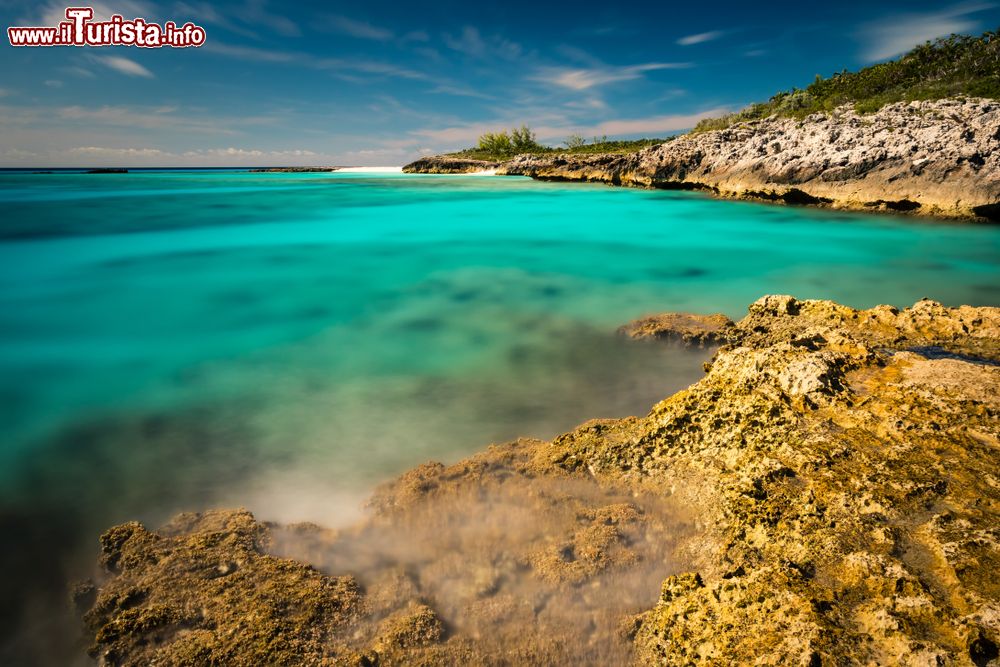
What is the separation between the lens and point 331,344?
7109 mm

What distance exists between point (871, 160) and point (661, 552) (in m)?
24.7

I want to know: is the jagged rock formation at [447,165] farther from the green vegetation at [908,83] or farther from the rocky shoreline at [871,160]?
the rocky shoreline at [871,160]

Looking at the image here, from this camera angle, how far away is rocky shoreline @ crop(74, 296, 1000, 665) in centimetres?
198

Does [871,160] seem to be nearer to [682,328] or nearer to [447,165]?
[682,328]

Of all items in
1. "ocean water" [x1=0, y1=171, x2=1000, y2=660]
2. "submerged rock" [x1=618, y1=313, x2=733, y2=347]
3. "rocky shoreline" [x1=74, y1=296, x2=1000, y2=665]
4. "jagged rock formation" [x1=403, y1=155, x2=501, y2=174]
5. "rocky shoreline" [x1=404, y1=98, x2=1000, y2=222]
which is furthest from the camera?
"jagged rock formation" [x1=403, y1=155, x2=501, y2=174]

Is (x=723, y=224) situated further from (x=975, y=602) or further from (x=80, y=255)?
(x=80, y=255)

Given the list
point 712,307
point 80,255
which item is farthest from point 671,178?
point 80,255

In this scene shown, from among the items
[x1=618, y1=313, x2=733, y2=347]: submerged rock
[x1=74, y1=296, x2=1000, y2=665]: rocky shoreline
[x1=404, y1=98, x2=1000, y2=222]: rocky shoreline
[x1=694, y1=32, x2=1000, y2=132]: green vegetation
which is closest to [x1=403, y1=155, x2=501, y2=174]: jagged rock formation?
[x1=694, y1=32, x2=1000, y2=132]: green vegetation

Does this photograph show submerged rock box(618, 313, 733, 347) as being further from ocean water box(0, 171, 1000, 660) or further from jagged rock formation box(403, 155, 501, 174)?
jagged rock formation box(403, 155, 501, 174)

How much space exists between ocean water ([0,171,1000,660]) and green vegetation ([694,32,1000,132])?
1199 centimetres

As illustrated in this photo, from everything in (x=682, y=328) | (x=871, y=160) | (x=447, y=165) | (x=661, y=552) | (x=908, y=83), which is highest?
(x=447, y=165)

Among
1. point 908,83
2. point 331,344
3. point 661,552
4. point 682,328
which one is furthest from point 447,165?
point 661,552

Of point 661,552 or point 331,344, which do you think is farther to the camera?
point 331,344

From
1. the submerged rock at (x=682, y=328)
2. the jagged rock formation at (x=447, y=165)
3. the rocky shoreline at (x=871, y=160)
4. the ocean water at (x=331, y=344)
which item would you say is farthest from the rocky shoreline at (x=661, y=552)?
the jagged rock formation at (x=447, y=165)
